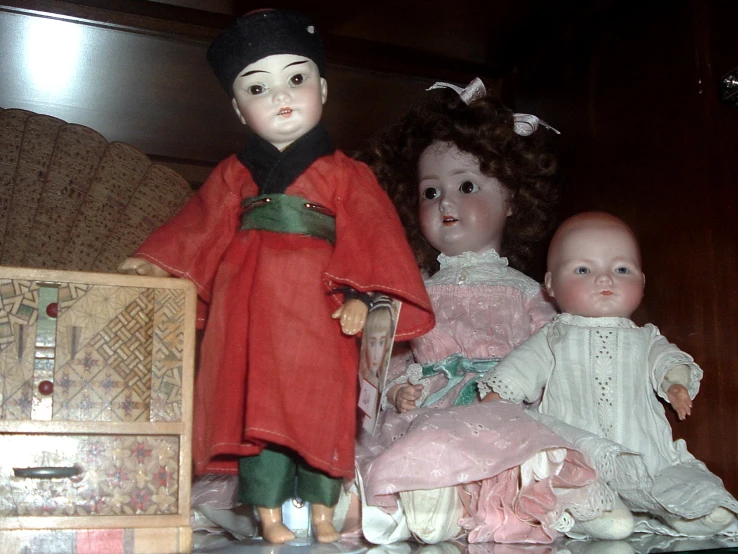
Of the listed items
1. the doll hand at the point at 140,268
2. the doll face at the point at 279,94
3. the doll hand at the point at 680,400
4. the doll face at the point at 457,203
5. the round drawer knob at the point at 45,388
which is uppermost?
the doll face at the point at 279,94

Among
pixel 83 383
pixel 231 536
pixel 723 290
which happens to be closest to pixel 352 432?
pixel 231 536

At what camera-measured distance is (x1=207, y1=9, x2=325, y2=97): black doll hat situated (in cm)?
→ 130

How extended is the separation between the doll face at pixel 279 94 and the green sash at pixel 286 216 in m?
0.10

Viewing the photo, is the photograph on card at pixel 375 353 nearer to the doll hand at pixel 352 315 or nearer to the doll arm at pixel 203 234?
the doll hand at pixel 352 315

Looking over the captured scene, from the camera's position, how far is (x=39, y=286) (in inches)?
43.5

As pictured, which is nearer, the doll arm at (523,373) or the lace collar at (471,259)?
the doll arm at (523,373)

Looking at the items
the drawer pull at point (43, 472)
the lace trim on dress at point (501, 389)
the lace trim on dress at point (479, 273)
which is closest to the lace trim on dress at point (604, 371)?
the lace trim on dress at point (501, 389)

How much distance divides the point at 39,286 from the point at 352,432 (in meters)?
0.46

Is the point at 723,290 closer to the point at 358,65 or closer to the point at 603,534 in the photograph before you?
the point at 603,534

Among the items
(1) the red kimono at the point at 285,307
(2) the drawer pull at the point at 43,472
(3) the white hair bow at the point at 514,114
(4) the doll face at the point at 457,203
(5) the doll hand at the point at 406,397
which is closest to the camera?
(2) the drawer pull at the point at 43,472

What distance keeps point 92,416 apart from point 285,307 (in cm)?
30

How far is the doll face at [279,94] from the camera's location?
130cm

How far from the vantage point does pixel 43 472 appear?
1.04 m

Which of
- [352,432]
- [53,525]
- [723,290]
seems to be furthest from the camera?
[723,290]
